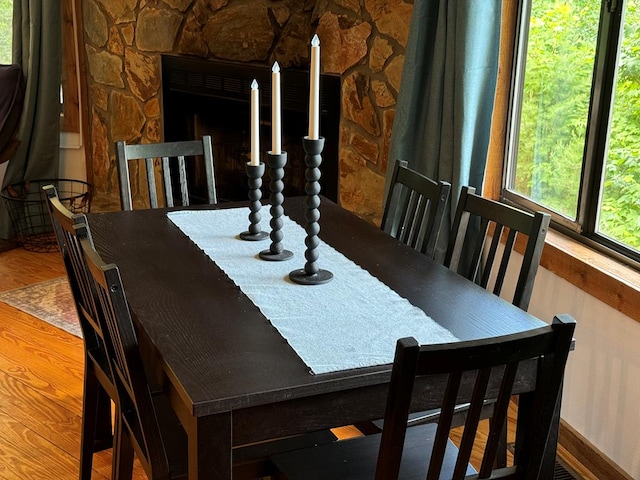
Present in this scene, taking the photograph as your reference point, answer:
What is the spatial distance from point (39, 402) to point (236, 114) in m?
1.86

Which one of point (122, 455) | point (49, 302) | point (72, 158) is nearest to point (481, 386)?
point (122, 455)

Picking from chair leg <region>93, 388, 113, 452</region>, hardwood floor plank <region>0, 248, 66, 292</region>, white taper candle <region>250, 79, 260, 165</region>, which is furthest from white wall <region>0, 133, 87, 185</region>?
white taper candle <region>250, 79, 260, 165</region>

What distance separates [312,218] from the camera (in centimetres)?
190

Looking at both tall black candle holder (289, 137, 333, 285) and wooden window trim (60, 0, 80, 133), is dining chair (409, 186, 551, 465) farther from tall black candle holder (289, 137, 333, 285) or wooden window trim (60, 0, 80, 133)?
wooden window trim (60, 0, 80, 133)

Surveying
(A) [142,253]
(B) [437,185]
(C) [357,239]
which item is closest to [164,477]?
(A) [142,253]

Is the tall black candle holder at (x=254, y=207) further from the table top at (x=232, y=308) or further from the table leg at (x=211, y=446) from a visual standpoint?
the table leg at (x=211, y=446)

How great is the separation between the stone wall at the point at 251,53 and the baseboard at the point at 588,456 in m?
1.22

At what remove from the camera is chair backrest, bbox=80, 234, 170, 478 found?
155 centimetres

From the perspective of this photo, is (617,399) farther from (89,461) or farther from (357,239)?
(89,461)

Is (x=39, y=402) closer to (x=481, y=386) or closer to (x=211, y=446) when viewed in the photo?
(x=211, y=446)

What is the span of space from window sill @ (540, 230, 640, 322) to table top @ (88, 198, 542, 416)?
54 cm

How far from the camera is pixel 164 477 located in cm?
165

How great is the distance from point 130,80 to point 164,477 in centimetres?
324

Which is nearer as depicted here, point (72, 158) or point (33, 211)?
point (33, 211)
